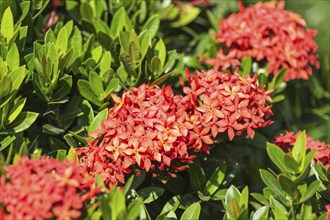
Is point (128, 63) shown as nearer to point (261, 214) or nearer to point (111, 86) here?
point (111, 86)

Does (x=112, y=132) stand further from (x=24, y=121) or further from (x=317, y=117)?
(x=317, y=117)

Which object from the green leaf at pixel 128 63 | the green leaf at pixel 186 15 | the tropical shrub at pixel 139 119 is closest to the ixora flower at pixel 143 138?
the tropical shrub at pixel 139 119

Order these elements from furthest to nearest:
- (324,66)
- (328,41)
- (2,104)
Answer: (328,41)
(324,66)
(2,104)

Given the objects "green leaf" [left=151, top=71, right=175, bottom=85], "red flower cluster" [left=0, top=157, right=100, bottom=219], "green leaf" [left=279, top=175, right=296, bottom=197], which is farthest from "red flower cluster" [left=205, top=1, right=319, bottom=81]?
"red flower cluster" [left=0, top=157, right=100, bottom=219]

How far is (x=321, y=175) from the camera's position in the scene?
2.08 meters

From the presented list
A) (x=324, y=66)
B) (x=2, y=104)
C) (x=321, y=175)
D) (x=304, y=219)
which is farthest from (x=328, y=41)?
(x=2, y=104)

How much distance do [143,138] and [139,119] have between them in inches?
3.2

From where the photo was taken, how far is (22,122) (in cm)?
210

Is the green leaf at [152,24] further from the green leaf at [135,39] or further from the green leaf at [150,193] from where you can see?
the green leaf at [150,193]

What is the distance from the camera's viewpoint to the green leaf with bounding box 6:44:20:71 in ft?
6.84

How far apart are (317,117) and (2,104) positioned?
6.34 ft

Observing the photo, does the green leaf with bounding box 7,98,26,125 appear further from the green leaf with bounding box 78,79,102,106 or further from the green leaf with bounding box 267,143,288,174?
the green leaf with bounding box 267,143,288,174

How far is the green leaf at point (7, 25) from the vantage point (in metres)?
2.17

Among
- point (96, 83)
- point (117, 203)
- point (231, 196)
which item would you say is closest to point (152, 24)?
point (96, 83)
